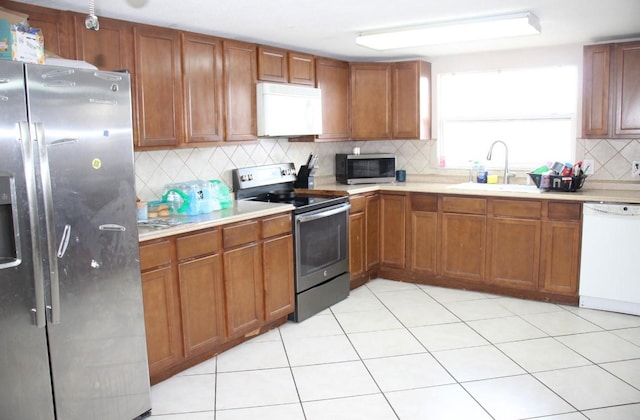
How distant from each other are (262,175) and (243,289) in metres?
1.24

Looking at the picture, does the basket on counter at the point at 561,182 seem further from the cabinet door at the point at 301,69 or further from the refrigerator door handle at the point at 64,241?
the refrigerator door handle at the point at 64,241

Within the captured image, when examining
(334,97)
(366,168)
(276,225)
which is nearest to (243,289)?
(276,225)

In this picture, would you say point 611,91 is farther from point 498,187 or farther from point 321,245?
point 321,245

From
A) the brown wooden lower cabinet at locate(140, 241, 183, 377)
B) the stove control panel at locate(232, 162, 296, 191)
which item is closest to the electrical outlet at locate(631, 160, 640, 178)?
the stove control panel at locate(232, 162, 296, 191)

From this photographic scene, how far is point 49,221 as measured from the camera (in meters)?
2.15

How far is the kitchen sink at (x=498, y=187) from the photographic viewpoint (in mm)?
4352

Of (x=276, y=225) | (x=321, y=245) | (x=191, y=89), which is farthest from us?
(x=321, y=245)

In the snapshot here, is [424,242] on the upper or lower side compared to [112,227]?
lower

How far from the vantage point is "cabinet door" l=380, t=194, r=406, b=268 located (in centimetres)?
481

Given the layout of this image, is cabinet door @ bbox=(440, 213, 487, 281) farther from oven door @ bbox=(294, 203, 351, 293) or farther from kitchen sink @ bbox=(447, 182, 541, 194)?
oven door @ bbox=(294, 203, 351, 293)

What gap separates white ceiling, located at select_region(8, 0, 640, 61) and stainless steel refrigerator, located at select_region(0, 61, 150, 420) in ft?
2.67

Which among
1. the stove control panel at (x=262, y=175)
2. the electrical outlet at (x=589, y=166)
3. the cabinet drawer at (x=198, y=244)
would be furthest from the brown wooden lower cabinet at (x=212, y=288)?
the electrical outlet at (x=589, y=166)

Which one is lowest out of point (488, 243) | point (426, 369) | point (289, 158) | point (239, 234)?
point (426, 369)

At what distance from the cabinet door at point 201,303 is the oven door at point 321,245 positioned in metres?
0.75
